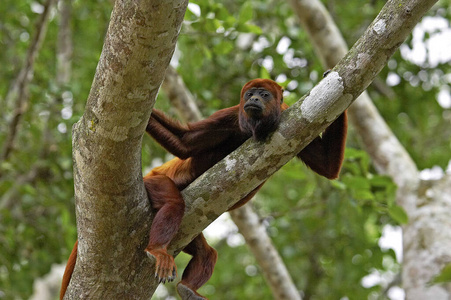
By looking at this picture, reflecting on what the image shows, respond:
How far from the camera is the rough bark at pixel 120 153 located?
90.0 inches

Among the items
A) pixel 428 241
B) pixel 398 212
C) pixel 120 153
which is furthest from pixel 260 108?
pixel 428 241

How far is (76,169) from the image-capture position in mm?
2781

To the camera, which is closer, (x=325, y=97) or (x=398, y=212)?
(x=325, y=97)

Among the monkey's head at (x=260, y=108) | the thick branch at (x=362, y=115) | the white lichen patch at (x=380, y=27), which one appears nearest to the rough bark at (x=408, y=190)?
the thick branch at (x=362, y=115)

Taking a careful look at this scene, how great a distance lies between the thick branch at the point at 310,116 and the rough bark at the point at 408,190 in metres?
2.62

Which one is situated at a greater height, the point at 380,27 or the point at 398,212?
the point at 380,27

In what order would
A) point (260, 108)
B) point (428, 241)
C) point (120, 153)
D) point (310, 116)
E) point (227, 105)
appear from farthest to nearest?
point (227, 105) → point (428, 241) → point (260, 108) → point (310, 116) → point (120, 153)

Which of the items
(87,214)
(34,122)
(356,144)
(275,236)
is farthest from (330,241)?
(87,214)

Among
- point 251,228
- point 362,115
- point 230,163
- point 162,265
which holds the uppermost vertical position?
point 230,163

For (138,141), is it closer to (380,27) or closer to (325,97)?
(325,97)

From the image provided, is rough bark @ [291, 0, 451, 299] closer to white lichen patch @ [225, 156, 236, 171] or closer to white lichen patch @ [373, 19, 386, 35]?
white lichen patch @ [225, 156, 236, 171]

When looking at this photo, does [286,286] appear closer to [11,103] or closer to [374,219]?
[374,219]

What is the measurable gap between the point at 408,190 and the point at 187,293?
298cm

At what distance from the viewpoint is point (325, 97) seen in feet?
9.00
